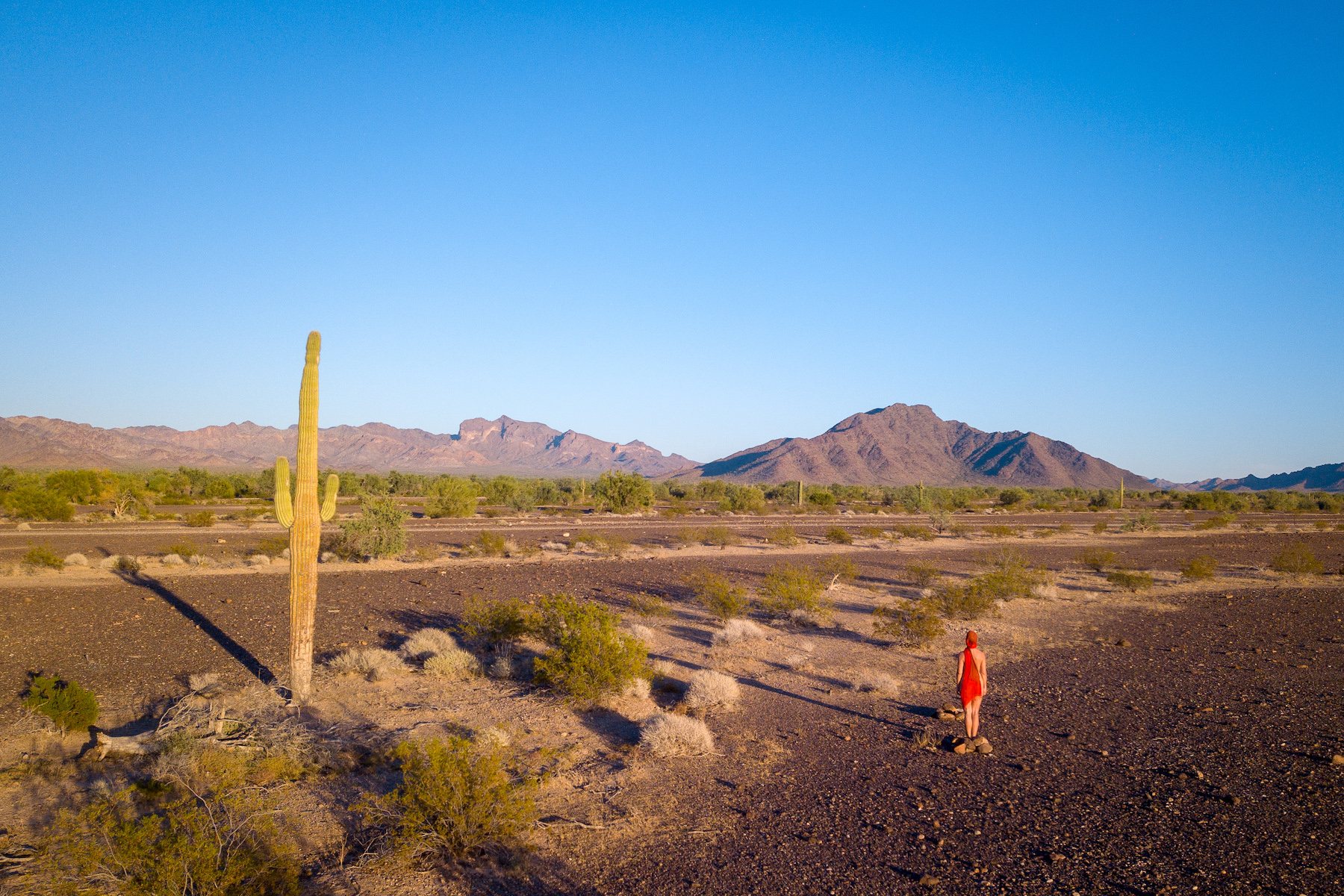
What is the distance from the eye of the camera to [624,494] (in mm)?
50719

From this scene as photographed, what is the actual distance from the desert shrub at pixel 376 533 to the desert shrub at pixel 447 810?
20581mm

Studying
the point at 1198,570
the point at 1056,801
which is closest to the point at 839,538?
the point at 1198,570

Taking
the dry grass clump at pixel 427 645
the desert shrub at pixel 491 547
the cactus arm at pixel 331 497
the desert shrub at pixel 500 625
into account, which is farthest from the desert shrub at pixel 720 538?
the cactus arm at pixel 331 497

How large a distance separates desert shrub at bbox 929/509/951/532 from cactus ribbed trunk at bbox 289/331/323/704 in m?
39.3

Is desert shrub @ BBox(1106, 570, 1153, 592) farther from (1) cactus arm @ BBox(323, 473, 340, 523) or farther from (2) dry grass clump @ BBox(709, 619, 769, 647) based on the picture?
(1) cactus arm @ BBox(323, 473, 340, 523)

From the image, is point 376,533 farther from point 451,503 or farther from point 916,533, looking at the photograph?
point 916,533

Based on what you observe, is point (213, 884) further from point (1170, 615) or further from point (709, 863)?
point (1170, 615)

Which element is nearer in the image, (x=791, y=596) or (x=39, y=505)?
(x=791, y=596)

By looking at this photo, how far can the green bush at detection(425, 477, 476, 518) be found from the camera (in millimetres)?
45812

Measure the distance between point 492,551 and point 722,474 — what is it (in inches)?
6235

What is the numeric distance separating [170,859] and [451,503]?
142 ft

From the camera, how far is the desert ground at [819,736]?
233 inches

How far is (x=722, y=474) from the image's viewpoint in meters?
184

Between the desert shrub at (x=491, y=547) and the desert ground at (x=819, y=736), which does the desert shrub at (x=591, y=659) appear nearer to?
the desert ground at (x=819, y=736)
